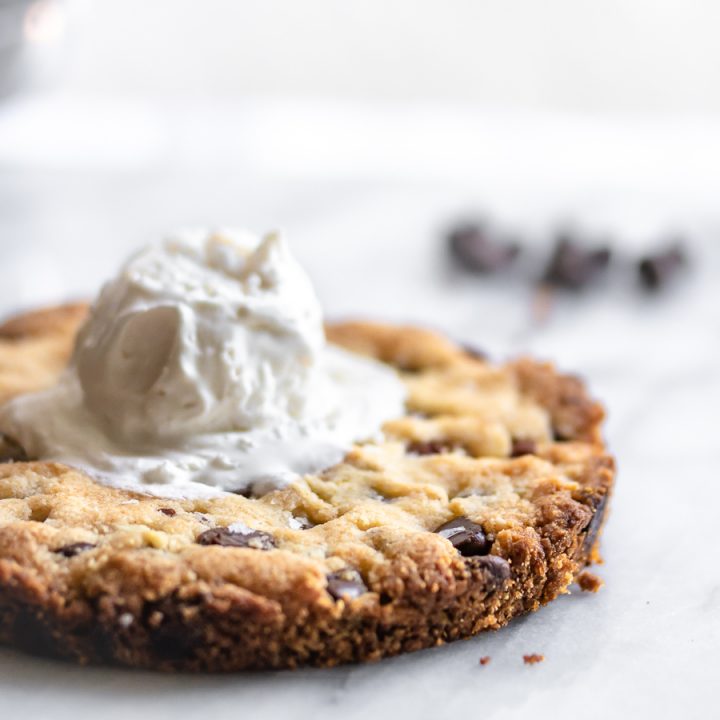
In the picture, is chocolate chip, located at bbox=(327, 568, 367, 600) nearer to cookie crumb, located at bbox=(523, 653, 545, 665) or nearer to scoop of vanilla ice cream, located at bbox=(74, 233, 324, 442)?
cookie crumb, located at bbox=(523, 653, 545, 665)

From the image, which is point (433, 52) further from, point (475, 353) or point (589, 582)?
point (589, 582)

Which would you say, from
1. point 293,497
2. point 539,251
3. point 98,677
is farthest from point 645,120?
point 98,677

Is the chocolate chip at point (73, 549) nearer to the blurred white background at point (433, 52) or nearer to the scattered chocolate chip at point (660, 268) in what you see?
Answer: the scattered chocolate chip at point (660, 268)

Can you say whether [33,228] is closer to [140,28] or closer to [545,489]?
[140,28]

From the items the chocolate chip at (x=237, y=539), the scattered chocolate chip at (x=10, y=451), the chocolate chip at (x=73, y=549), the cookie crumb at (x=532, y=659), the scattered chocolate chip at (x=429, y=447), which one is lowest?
the cookie crumb at (x=532, y=659)

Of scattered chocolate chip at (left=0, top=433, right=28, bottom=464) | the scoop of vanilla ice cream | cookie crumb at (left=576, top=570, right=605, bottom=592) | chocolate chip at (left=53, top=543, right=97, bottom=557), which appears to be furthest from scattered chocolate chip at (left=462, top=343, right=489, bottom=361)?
chocolate chip at (left=53, top=543, right=97, bottom=557)

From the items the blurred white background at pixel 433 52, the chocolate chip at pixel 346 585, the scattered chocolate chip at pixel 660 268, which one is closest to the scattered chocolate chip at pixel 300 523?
the chocolate chip at pixel 346 585

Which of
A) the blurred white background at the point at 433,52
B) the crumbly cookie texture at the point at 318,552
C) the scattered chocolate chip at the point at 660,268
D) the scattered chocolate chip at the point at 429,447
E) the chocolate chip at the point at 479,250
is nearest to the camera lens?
the crumbly cookie texture at the point at 318,552
